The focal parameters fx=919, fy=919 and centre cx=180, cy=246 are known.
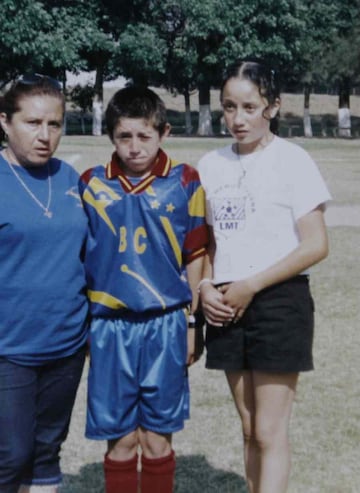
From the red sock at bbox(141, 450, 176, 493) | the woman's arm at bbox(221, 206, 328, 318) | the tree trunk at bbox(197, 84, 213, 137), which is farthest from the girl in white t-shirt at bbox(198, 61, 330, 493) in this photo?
the tree trunk at bbox(197, 84, 213, 137)

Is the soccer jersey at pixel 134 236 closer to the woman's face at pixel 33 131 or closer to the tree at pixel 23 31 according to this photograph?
the woman's face at pixel 33 131

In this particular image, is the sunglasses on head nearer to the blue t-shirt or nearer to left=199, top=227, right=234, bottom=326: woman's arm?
the blue t-shirt

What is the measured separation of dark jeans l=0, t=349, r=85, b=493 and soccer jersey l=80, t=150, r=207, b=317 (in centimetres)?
26

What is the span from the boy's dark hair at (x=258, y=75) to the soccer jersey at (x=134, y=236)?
0.39 m

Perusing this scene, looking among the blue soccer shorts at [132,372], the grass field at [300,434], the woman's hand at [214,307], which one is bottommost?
the grass field at [300,434]

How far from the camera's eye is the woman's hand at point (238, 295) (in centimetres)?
311

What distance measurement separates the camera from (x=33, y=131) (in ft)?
9.89

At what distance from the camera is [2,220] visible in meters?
2.92

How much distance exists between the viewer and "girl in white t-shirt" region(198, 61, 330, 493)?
122 inches

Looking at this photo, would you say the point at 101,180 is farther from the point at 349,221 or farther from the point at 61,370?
the point at 349,221

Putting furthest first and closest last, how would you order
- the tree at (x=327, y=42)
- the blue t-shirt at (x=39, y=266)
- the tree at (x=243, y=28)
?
the tree at (x=327, y=42) → the tree at (x=243, y=28) → the blue t-shirt at (x=39, y=266)

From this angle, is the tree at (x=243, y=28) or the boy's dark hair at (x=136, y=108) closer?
the boy's dark hair at (x=136, y=108)

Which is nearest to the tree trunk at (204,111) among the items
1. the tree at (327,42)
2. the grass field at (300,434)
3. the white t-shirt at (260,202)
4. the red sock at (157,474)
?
the tree at (327,42)

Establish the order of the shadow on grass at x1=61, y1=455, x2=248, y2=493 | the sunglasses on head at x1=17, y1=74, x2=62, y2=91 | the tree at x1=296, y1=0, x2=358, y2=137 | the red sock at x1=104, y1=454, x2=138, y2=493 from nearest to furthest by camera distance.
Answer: the sunglasses on head at x1=17, y1=74, x2=62, y2=91, the red sock at x1=104, y1=454, x2=138, y2=493, the shadow on grass at x1=61, y1=455, x2=248, y2=493, the tree at x1=296, y1=0, x2=358, y2=137
